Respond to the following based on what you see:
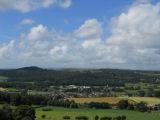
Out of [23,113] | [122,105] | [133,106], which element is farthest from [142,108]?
[23,113]

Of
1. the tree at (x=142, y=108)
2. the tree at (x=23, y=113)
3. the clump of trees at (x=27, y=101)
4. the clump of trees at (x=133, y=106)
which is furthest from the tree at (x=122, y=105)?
the tree at (x=23, y=113)

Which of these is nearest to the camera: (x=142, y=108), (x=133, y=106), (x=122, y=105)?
(x=142, y=108)

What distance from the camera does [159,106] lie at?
95938 mm

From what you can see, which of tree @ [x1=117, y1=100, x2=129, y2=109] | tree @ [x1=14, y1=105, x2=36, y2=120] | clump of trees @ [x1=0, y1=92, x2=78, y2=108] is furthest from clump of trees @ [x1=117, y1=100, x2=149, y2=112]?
tree @ [x1=14, y1=105, x2=36, y2=120]

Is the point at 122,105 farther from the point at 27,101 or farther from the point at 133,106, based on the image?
the point at 27,101

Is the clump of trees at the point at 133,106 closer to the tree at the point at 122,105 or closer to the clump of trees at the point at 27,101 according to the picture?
the tree at the point at 122,105

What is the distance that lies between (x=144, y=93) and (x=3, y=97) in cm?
7636

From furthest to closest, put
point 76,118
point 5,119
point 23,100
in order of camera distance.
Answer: point 23,100 < point 76,118 < point 5,119

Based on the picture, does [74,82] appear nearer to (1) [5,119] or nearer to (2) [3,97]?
(2) [3,97]

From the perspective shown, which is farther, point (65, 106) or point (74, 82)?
point (74, 82)

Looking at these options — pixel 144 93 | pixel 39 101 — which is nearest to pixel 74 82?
pixel 144 93

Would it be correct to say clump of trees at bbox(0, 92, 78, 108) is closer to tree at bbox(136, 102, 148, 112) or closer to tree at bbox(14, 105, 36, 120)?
tree at bbox(136, 102, 148, 112)

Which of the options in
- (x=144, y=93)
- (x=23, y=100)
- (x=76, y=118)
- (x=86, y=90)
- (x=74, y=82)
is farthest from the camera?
(x=74, y=82)

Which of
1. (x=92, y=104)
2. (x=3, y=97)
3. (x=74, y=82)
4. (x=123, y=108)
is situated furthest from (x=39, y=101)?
(x=74, y=82)
